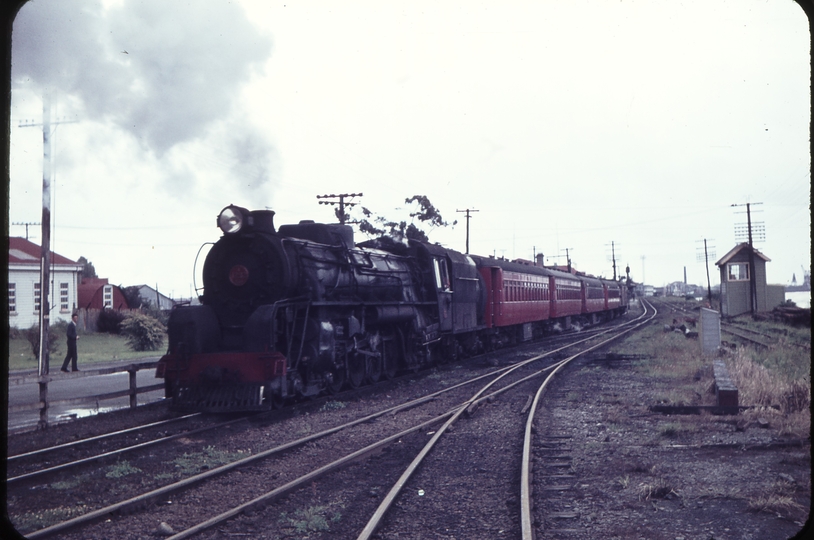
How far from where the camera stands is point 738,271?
131ft

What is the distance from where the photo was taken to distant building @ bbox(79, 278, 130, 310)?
139ft

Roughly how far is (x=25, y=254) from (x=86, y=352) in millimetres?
10883

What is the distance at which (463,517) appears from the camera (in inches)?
213

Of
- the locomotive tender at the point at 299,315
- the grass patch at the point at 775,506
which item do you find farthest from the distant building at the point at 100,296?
the grass patch at the point at 775,506

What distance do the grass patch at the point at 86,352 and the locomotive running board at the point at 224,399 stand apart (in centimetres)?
1338

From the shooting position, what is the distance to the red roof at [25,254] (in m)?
31.7

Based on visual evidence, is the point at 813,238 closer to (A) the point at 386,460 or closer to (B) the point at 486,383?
(A) the point at 386,460

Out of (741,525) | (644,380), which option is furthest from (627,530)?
(644,380)

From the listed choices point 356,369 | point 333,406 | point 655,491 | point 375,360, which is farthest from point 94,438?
point 655,491

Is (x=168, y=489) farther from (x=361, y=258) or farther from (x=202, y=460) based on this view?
(x=361, y=258)

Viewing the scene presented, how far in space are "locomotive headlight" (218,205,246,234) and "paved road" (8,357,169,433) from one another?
309 centimetres

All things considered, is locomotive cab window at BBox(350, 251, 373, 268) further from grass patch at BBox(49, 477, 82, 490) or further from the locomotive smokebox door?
grass patch at BBox(49, 477, 82, 490)

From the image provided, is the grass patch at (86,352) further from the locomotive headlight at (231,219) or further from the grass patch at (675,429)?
the grass patch at (675,429)

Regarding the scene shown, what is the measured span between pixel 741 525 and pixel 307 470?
4.20 m
